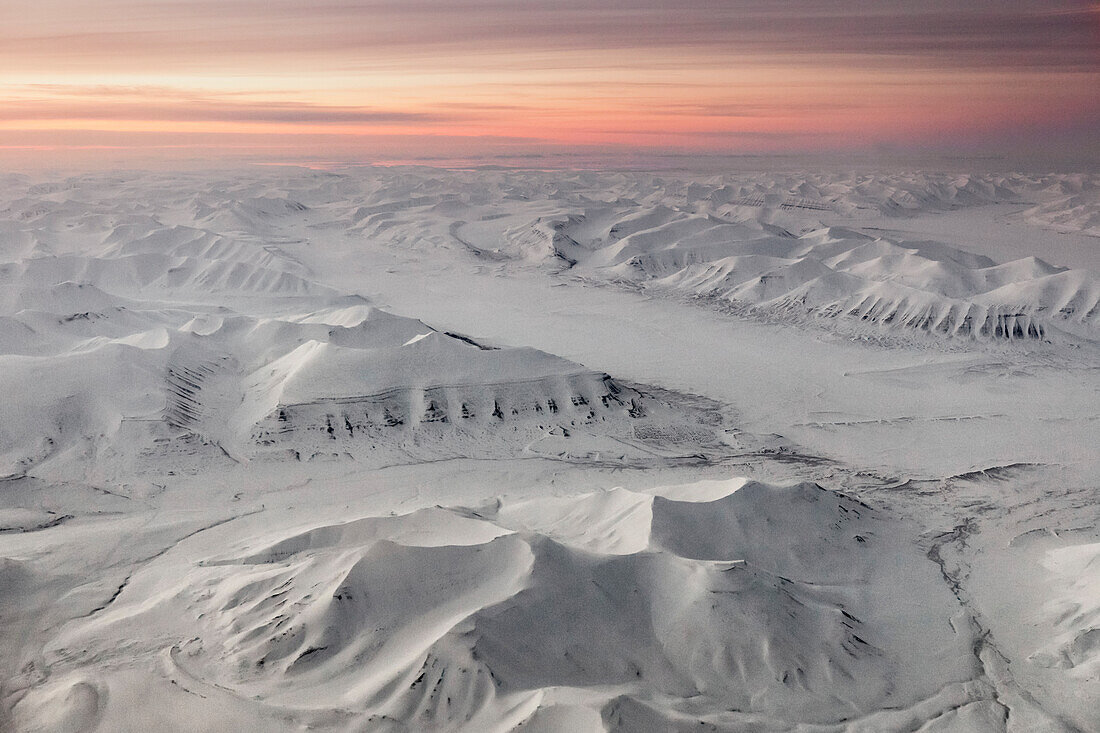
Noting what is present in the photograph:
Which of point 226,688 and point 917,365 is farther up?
point 226,688

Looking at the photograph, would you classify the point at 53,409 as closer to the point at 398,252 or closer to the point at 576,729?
the point at 576,729

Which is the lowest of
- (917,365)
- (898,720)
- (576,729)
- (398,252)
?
(398,252)

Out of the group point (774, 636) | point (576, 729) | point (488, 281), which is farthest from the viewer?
point (488, 281)

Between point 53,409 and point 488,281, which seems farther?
point 488,281

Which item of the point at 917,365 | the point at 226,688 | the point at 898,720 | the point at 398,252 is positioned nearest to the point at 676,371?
the point at 917,365

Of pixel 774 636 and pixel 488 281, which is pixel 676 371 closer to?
pixel 774 636

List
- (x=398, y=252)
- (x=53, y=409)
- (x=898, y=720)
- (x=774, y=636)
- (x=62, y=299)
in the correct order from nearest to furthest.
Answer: (x=898, y=720), (x=774, y=636), (x=53, y=409), (x=62, y=299), (x=398, y=252)
